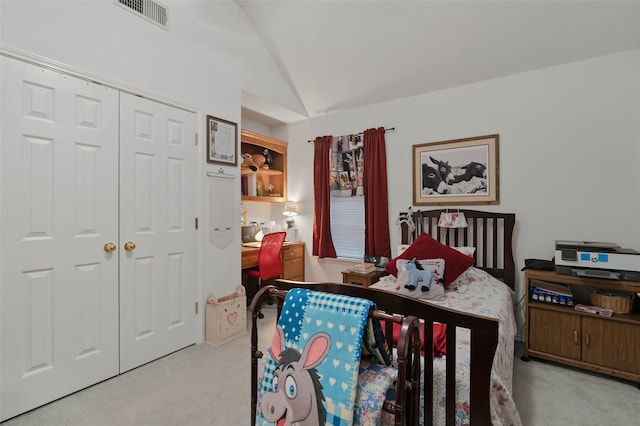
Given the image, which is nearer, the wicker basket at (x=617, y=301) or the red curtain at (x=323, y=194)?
the wicker basket at (x=617, y=301)

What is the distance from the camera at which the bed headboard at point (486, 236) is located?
9.19 ft

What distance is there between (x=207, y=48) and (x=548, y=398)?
3904mm

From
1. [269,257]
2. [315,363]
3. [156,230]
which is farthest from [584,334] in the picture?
[156,230]

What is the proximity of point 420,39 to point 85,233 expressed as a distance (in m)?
3.27

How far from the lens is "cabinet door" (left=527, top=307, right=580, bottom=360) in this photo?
7.34 feet

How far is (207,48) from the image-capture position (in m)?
2.81

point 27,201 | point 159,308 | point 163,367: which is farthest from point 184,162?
point 163,367

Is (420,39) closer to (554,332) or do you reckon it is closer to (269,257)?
(269,257)

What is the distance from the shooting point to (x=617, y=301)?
2.12 meters

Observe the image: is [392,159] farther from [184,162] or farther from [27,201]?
[27,201]

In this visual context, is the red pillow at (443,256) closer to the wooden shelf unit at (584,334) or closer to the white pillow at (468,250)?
the white pillow at (468,250)

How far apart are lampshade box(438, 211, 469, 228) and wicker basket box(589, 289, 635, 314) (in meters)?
1.11

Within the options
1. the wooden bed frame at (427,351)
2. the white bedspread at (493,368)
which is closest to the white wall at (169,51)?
the wooden bed frame at (427,351)

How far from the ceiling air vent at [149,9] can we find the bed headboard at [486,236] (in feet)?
9.74
